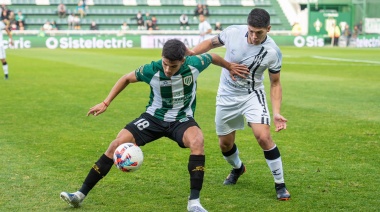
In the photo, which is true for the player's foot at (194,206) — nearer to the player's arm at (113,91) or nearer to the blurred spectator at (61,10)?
the player's arm at (113,91)

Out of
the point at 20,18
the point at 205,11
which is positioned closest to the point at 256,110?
the point at 20,18

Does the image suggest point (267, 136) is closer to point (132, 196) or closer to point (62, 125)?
point (132, 196)

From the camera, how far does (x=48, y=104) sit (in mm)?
16219

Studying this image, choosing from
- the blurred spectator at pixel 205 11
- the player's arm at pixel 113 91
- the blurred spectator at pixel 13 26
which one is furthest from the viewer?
the blurred spectator at pixel 205 11

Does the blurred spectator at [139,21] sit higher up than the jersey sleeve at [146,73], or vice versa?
the jersey sleeve at [146,73]

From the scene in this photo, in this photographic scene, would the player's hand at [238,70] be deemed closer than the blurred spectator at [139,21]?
→ Yes

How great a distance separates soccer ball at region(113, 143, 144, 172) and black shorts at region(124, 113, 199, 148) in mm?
307

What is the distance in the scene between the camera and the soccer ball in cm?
676

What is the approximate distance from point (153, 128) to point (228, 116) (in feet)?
3.53

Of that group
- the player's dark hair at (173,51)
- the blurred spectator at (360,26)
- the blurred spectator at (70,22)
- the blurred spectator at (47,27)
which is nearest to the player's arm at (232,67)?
the player's dark hair at (173,51)

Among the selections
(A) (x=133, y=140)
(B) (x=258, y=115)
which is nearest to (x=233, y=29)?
(B) (x=258, y=115)

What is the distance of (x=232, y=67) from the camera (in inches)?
293

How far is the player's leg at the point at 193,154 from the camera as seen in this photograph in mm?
6734

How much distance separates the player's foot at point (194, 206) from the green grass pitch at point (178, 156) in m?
0.26
